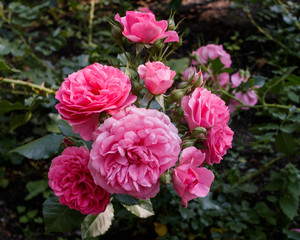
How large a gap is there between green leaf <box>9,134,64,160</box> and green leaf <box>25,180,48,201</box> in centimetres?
95

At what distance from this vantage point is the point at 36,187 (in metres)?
1.69

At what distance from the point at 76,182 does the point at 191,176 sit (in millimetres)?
239

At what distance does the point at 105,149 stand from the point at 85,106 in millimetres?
97

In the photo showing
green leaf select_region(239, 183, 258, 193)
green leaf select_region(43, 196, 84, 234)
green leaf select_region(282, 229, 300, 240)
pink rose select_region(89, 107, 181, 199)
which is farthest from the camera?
green leaf select_region(239, 183, 258, 193)

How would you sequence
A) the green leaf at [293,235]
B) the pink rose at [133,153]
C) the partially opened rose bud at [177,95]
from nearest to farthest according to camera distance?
the pink rose at [133,153], the partially opened rose bud at [177,95], the green leaf at [293,235]

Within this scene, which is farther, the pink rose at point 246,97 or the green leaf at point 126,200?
the pink rose at point 246,97

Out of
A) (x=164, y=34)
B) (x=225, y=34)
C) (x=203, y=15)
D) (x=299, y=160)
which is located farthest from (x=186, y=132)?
(x=203, y=15)

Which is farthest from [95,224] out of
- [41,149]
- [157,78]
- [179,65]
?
[179,65]

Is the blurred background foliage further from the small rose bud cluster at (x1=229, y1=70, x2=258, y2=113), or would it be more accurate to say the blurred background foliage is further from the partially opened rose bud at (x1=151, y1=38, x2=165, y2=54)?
the partially opened rose bud at (x1=151, y1=38, x2=165, y2=54)

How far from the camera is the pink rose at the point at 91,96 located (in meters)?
0.54

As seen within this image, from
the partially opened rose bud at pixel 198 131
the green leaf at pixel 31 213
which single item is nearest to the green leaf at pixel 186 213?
the partially opened rose bud at pixel 198 131

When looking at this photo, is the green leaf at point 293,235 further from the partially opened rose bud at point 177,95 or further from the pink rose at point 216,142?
the partially opened rose bud at point 177,95

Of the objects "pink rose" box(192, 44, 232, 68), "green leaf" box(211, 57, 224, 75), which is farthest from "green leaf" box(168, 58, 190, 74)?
"green leaf" box(211, 57, 224, 75)

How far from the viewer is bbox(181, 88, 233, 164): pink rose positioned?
582 mm
